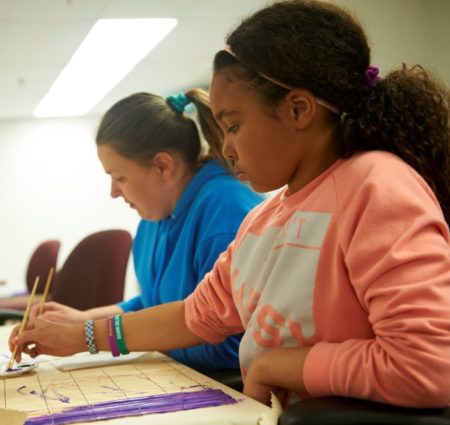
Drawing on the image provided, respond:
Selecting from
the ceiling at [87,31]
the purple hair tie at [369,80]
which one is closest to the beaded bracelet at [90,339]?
the purple hair tie at [369,80]

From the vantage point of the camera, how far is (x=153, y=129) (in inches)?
68.9

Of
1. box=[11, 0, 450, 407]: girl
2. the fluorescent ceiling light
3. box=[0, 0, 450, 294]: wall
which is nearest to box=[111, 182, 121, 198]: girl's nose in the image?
box=[11, 0, 450, 407]: girl

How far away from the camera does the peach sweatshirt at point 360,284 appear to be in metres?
0.77

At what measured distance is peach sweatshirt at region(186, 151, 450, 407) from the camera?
77 cm

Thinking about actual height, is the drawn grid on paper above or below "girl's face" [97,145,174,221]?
below

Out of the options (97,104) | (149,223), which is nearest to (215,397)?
(149,223)

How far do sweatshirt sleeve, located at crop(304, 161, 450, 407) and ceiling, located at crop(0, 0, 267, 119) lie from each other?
2293 millimetres

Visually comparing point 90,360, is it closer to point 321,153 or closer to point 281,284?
point 281,284

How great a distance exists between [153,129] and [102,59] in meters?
3.69

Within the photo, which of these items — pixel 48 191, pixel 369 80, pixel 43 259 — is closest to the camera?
pixel 369 80

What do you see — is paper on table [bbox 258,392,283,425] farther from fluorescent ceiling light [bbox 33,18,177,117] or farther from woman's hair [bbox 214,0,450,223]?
fluorescent ceiling light [bbox 33,18,177,117]

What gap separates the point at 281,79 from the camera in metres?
0.99

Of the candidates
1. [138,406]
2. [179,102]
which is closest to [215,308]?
[138,406]

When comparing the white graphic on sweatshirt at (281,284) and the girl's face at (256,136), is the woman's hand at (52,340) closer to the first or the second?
the white graphic on sweatshirt at (281,284)
